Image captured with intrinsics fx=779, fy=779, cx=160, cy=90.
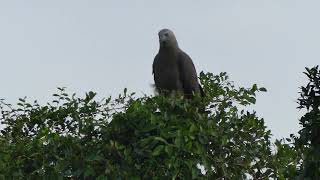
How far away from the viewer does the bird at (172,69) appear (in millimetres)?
11820

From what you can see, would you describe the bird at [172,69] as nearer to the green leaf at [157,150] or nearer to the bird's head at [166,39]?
the bird's head at [166,39]

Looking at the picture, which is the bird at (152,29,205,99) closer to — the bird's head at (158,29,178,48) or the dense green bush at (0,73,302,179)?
the bird's head at (158,29,178,48)

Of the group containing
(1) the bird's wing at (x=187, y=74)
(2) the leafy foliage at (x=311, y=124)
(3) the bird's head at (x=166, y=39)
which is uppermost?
(3) the bird's head at (x=166, y=39)

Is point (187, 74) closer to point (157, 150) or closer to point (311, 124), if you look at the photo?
point (157, 150)

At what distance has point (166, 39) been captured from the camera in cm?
1191

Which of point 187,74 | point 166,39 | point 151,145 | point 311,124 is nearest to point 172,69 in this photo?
point 187,74

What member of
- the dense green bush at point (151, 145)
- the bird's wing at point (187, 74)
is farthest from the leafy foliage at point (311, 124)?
the bird's wing at point (187, 74)

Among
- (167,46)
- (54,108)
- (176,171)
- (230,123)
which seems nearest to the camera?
(176,171)

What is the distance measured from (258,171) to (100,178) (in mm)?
1958

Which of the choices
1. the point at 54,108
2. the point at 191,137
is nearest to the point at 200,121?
the point at 191,137

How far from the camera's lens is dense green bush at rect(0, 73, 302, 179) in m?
8.38

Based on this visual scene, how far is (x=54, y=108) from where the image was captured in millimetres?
9562

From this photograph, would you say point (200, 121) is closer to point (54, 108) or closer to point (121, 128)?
point (121, 128)

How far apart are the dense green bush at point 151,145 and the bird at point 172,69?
8.05 ft
